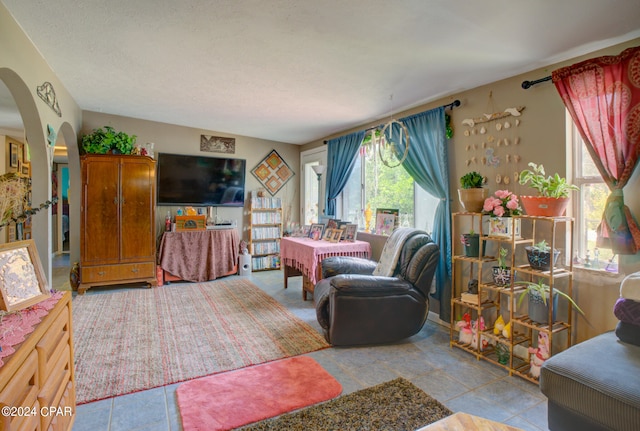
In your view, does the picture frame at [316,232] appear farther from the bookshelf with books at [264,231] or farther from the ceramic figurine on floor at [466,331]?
the ceramic figurine on floor at [466,331]

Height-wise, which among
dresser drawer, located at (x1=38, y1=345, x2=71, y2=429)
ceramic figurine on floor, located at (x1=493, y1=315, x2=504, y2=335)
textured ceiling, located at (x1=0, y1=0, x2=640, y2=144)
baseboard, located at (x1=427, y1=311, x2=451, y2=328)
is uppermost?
textured ceiling, located at (x1=0, y1=0, x2=640, y2=144)

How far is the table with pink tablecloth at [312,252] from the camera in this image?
A: 388cm

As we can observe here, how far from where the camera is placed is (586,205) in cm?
246

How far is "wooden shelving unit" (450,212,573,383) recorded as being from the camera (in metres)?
2.36

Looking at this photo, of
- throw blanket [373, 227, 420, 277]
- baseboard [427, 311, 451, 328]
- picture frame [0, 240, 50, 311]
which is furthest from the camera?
baseboard [427, 311, 451, 328]

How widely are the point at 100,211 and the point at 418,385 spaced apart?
439cm

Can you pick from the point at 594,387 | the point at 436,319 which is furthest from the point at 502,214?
the point at 436,319

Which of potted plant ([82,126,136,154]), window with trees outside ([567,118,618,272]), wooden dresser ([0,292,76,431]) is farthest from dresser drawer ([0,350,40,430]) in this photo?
potted plant ([82,126,136,154])

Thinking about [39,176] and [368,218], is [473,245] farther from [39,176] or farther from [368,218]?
[39,176]

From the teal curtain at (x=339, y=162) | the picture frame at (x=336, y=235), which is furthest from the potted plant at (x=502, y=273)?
the teal curtain at (x=339, y=162)

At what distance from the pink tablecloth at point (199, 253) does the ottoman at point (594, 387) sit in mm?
4517

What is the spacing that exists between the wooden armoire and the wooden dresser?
317cm

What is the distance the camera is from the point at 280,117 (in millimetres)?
4547

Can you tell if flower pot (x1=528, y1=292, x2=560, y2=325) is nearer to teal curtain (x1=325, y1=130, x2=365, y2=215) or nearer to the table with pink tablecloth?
the table with pink tablecloth
